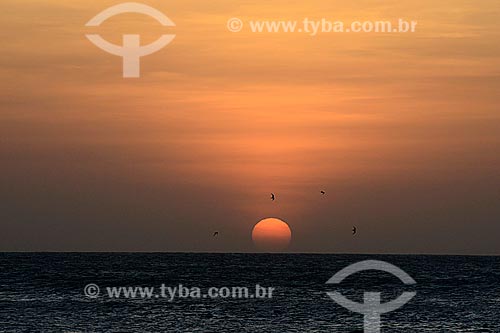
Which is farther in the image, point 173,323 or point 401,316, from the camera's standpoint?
point 401,316

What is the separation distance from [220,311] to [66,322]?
58.2ft

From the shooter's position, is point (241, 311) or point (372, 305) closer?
point (241, 311)

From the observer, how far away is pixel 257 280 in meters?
152

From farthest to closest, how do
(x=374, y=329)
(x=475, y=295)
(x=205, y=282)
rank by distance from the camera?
(x=205, y=282), (x=475, y=295), (x=374, y=329)

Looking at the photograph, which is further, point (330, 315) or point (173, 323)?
point (330, 315)

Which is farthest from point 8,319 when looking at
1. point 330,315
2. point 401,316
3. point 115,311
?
point 401,316

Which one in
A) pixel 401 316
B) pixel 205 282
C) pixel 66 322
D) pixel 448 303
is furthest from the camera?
pixel 205 282

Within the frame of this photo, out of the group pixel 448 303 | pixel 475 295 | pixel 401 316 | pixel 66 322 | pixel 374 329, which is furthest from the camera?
pixel 475 295

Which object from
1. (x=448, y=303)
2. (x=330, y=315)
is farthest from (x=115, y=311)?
(x=448, y=303)

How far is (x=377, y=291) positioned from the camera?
12625 cm

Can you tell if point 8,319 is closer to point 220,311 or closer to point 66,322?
point 66,322

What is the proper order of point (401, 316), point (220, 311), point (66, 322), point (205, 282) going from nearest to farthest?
point (66, 322) → point (401, 316) → point (220, 311) → point (205, 282)

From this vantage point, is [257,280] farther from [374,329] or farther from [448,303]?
[374,329]

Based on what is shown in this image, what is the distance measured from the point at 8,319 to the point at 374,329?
30.2 meters
